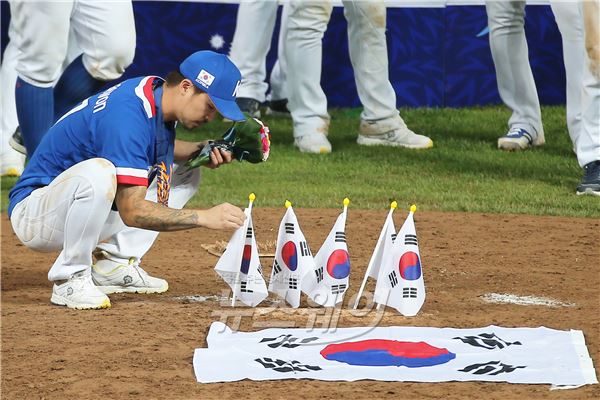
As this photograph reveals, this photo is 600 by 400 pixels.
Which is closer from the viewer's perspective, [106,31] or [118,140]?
[118,140]

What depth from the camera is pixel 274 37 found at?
11258mm

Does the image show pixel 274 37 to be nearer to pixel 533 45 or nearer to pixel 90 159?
pixel 533 45

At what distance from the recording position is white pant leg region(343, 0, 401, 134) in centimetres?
955

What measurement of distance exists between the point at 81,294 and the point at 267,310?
0.83 m

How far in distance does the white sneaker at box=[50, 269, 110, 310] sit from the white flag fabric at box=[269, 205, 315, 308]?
2.62 ft

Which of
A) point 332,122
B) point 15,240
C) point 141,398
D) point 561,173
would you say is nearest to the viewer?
point 141,398

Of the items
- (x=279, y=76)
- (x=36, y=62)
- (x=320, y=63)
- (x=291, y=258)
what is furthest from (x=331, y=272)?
(x=279, y=76)

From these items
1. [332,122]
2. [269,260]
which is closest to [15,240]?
[269,260]

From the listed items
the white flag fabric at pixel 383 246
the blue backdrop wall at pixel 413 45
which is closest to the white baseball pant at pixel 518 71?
the blue backdrop wall at pixel 413 45

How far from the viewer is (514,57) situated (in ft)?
31.5

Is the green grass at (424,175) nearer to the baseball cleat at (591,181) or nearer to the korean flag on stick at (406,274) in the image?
the baseball cleat at (591,181)

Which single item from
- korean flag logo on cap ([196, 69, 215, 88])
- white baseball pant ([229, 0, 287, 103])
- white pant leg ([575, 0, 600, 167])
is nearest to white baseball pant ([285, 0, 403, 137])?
white baseball pant ([229, 0, 287, 103])

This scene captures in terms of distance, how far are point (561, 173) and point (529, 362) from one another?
4216 millimetres

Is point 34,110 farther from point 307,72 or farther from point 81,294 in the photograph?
point 307,72
